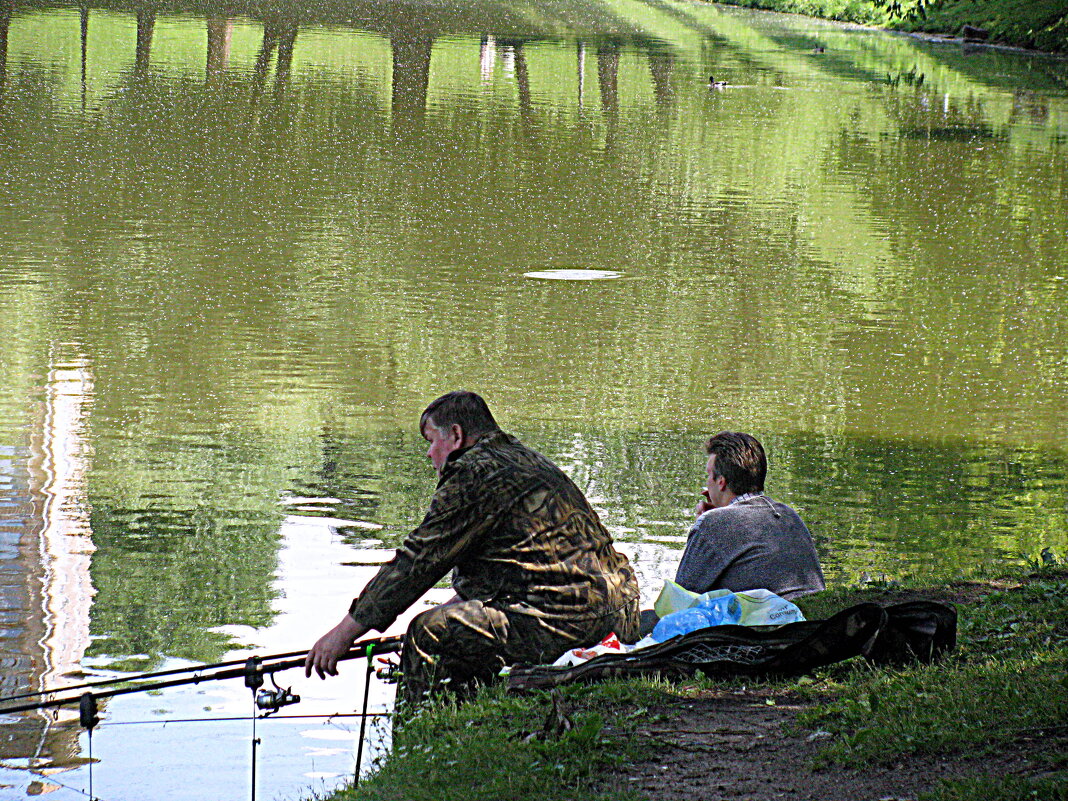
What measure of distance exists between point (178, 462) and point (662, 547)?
3205mm

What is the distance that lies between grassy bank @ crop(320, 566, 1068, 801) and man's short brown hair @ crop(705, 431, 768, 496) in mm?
960

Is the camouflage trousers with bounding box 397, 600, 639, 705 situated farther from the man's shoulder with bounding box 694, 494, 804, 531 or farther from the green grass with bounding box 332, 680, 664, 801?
the man's shoulder with bounding box 694, 494, 804, 531

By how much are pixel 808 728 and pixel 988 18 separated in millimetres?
51331

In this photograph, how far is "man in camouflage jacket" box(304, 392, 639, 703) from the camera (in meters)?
4.96

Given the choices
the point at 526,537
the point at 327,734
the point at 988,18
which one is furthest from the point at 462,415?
the point at 988,18

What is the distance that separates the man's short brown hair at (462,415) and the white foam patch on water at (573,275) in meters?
10.2

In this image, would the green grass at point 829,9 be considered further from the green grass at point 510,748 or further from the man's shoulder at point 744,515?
the green grass at point 510,748

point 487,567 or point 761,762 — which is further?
point 487,567

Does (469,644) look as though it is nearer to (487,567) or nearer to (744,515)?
(487,567)

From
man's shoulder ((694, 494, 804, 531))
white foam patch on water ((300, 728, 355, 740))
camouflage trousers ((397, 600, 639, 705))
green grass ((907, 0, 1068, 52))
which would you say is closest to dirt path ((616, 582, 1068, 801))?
camouflage trousers ((397, 600, 639, 705))

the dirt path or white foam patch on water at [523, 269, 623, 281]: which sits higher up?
white foam patch on water at [523, 269, 623, 281]

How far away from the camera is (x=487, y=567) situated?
5.12 meters

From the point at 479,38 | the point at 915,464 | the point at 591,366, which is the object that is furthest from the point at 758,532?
the point at 479,38

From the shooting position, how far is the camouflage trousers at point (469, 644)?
16.6 feet
